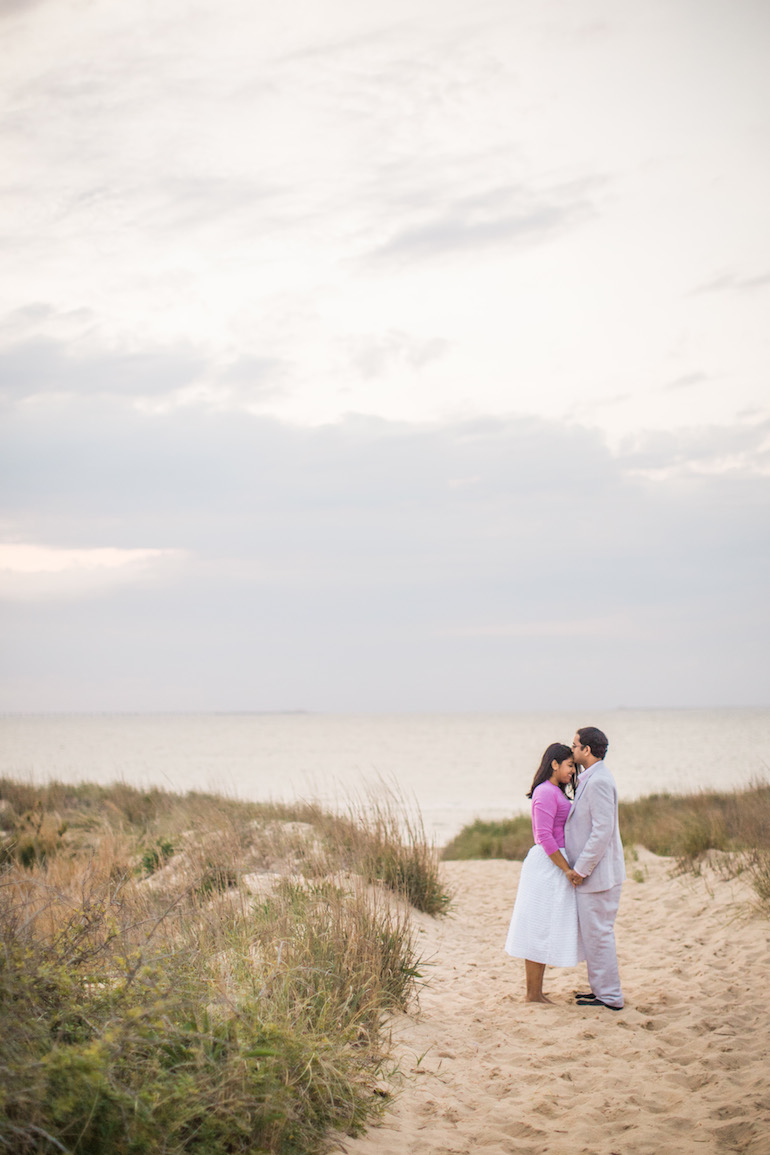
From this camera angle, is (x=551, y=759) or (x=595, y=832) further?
(x=551, y=759)

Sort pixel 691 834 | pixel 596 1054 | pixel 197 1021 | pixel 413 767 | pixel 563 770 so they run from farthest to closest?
pixel 413 767, pixel 691 834, pixel 563 770, pixel 596 1054, pixel 197 1021

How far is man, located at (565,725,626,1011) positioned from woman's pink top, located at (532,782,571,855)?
0.24ft

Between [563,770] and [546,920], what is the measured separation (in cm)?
102

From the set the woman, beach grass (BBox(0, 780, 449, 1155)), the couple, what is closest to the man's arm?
the couple

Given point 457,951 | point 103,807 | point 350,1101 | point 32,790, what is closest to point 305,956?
point 350,1101

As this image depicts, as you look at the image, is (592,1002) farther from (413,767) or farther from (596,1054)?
(413,767)

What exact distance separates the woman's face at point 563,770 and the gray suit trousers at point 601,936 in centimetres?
73

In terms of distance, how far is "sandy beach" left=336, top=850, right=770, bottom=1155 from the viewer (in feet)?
12.3

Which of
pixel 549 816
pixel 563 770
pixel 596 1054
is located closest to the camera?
pixel 596 1054

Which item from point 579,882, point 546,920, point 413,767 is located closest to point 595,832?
point 579,882

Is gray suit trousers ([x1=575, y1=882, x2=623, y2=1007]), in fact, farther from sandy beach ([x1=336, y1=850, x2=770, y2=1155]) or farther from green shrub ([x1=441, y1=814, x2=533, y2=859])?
green shrub ([x1=441, y1=814, x2=533, y2=859])

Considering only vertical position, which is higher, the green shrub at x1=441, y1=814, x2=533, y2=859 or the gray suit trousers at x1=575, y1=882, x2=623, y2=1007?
the gray suit trousers at x1=575, y1=882, x2=623, y2=1007

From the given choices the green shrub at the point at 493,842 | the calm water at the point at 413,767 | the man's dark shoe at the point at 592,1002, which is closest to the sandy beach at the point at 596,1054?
the man's dark shoe at the point at 592,1002

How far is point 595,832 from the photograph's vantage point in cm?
540
